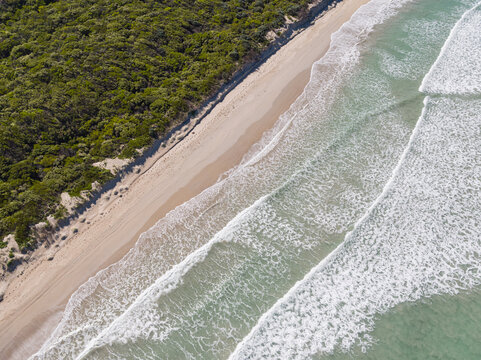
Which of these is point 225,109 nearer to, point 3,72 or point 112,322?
point 112,322

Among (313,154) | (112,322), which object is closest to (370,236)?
(313,154)

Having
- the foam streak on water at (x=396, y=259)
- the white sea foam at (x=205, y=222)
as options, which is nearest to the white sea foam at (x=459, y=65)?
the white sea foam at (x=205, y=222)

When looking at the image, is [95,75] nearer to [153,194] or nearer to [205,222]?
[153,194]

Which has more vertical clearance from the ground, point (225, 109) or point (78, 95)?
point (78, 95)

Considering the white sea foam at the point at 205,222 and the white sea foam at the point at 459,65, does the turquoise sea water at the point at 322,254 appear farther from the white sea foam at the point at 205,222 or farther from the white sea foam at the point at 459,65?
the white sea foam at the point at 459,65

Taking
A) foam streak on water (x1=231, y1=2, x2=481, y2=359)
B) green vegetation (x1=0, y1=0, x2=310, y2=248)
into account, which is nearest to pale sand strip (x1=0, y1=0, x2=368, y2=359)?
green vegetation (x1=0, y1=0, x2=310, y2=248)

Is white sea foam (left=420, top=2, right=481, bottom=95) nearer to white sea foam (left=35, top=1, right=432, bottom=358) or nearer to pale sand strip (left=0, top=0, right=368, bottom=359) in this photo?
white sea foam (left=35, top=1, right=432, bottom=358)
